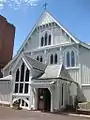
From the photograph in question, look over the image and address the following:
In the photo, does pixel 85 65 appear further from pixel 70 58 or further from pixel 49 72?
pixel 49 72

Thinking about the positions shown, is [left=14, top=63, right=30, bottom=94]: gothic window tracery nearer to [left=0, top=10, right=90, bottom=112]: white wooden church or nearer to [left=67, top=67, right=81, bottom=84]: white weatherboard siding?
[left=0, top=10, right=90, bottom=112]: white wooden church

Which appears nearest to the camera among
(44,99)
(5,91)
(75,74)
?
(44,99)

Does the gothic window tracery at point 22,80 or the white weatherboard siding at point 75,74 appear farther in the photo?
the white weatherboard siding at point 75,74

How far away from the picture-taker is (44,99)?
1988 cm

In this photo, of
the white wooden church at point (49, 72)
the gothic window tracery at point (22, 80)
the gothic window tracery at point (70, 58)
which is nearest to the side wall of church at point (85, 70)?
the white wooden church at point (49, 72)

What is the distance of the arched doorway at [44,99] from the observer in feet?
64.7

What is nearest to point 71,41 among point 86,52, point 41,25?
point 86,52

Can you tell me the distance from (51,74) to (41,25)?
8.88 m

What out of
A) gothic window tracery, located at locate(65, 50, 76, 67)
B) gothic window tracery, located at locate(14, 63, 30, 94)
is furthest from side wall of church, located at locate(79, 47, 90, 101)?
gothic window tracery, located at locate(14, 63, 30, 94)

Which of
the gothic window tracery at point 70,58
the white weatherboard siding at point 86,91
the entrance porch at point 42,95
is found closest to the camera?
the entrance porch at point 42,95

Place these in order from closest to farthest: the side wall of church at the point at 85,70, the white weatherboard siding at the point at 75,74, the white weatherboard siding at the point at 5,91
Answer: the side wall of church at the point at 85,70, the white weatherboard siding at the point at 75,74, the white weatherboard siding at the point at 5,91

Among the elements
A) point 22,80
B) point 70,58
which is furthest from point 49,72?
point 70,58

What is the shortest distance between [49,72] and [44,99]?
3195mm

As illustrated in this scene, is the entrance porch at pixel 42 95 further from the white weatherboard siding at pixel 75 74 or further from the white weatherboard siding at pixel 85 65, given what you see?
the white weatherboard siding at pixel 85 65
